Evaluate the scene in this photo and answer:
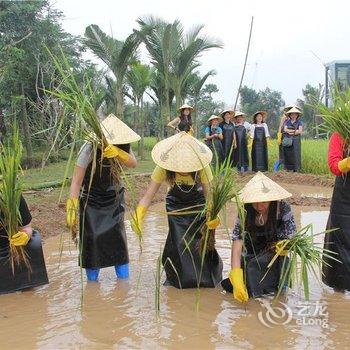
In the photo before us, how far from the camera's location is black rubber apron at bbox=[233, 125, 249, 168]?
11383 mm

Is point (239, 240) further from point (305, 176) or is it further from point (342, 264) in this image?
point (305, 176)

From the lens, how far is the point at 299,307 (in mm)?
3518

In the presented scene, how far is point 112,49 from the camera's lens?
1438 cm

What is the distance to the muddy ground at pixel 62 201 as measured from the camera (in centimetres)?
640

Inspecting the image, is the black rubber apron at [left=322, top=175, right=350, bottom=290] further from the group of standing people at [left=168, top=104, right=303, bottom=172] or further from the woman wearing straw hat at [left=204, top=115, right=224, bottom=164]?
the woman wearing straw hat at [left=204, top=115, right=224, bottom=164]

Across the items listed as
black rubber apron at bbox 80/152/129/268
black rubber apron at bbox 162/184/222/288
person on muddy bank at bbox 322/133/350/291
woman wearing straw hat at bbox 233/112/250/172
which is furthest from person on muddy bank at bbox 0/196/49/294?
woman wearing straw hat at bbox 233/112/250/172

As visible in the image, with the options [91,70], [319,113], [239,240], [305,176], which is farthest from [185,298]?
[91,70]

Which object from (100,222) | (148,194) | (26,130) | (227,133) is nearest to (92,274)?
(100,222)

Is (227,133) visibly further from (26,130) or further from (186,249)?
(186,249)

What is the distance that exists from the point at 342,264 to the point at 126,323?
158 cm

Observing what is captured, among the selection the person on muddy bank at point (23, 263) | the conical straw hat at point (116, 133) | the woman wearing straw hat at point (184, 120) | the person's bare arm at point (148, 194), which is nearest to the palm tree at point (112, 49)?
the woman wearing straw hat at point (184, 120)

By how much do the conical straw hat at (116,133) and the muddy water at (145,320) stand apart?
1094 millimetres

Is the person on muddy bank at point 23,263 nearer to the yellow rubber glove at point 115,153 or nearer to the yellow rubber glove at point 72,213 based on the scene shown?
the yellow rubber glove at point 72,213

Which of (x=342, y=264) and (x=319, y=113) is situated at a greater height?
(x=319, y=113)
